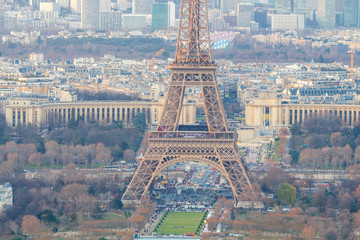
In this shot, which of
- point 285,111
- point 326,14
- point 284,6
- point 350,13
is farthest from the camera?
point 284,6

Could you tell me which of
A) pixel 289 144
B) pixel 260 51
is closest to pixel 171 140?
pixel 289 144

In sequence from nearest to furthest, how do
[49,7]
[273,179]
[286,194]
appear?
[286,194] → [273,179] → [49,7]

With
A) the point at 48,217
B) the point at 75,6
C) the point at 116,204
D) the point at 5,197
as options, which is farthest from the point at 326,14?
the point at 48,217

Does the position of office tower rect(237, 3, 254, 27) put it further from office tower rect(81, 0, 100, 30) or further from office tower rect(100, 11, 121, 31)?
office tower rect(81, 0, 100, 30)

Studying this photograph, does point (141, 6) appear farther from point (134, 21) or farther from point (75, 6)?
point (75, 6)

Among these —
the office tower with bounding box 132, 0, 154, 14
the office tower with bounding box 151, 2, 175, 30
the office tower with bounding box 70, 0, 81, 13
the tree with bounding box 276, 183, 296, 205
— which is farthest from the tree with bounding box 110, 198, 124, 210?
the office tower with bounding box 70, 0, 81, 13

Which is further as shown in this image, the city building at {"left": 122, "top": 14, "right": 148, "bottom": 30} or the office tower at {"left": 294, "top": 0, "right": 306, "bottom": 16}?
the office tower at {"left": 294, "top": 0, "right": 306, "bottom": 16}

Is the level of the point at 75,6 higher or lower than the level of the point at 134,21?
higher
